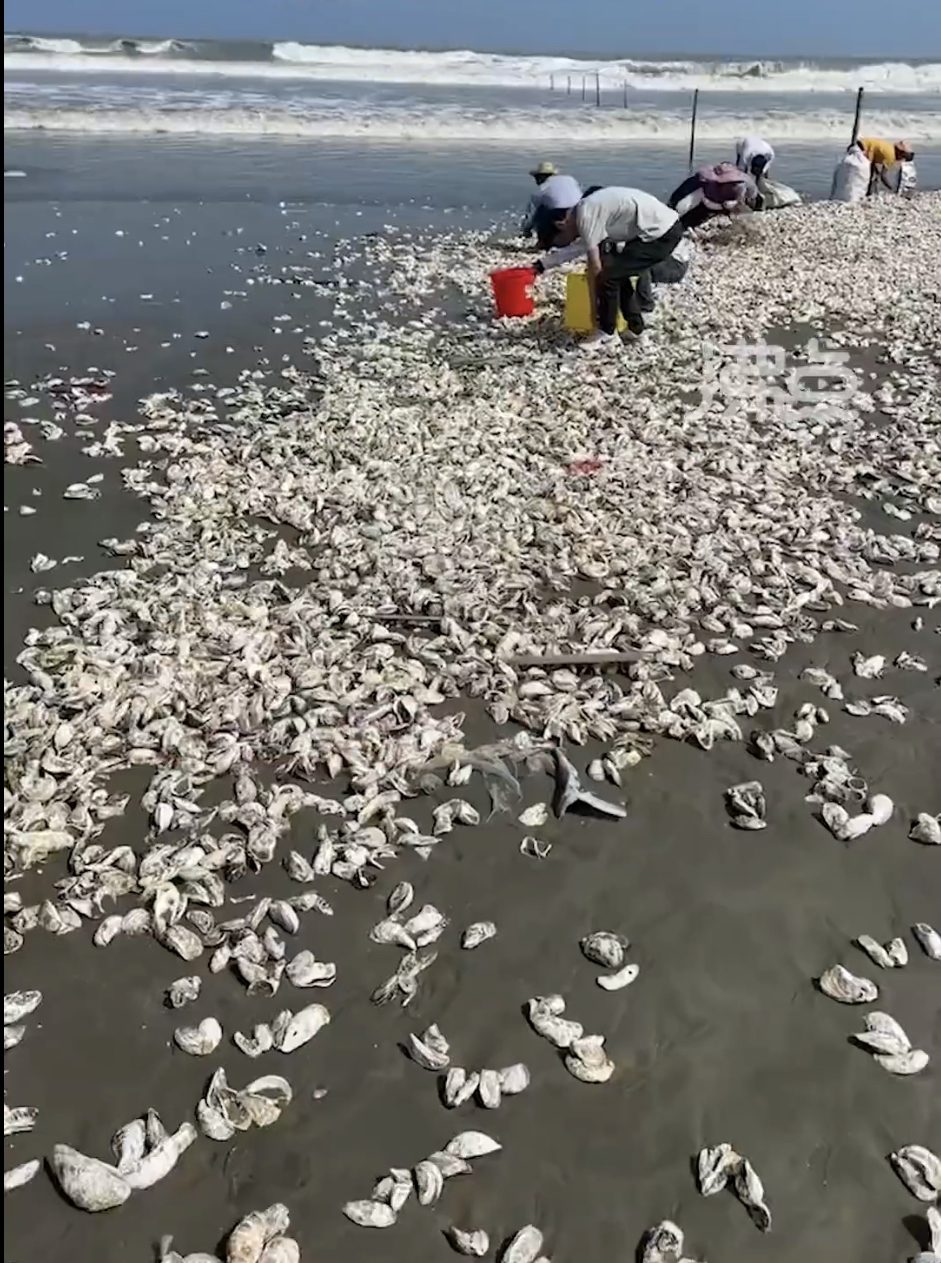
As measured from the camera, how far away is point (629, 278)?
1018 centimetres

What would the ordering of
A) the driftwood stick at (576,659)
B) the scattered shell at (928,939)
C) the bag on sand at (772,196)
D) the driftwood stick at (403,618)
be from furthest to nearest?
the bag on sand at (772,196), the driftwood stick at (403,618), the driftwood stick at (576,659), the scattered shell at (928,939)

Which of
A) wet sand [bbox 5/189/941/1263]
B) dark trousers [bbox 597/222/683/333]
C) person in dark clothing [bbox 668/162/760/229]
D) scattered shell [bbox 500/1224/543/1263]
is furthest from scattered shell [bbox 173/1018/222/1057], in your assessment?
person in dark clothing [bbox 668/162/760/229]

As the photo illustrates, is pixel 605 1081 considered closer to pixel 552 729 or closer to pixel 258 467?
pixel 552 729

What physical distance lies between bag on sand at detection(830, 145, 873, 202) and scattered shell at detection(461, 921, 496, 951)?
18288 millimetres

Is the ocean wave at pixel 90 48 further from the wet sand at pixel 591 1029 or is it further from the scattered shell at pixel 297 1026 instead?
the scattered shell at pixel 297 1026

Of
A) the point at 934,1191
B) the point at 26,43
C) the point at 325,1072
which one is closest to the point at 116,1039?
the point at 325,1072

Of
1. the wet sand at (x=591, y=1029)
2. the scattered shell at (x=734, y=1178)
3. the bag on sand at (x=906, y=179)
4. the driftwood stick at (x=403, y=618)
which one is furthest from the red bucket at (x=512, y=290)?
the bag on sand at (x=906, y=179)

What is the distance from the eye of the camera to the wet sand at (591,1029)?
2.93 metres

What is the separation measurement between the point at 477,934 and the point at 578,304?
775cm

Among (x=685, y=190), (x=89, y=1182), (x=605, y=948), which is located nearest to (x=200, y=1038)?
(x=89, y=1182)

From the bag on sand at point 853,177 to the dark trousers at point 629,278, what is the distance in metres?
9.98

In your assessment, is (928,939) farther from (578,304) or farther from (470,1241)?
(578,304)

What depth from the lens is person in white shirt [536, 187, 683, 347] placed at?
9.56 metres

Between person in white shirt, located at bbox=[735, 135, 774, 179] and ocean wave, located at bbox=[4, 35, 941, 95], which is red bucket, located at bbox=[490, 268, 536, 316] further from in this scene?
ocean wave, located at bbox=[4, 35, 941, 95]
